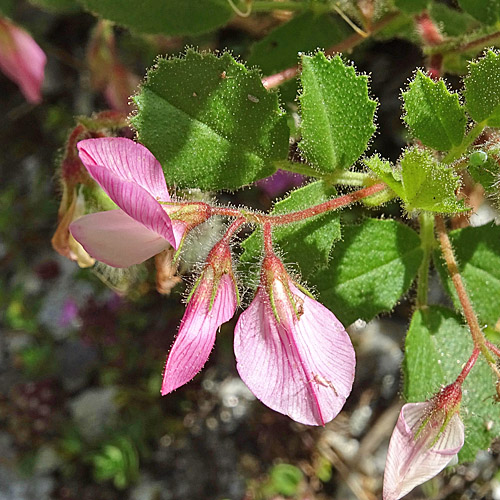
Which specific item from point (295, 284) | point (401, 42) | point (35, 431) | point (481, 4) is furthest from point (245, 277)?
point (35, 431)

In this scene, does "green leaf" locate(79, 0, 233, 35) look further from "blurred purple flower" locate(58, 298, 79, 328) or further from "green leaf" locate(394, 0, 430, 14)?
"blurred purple flower" locate(58, 298, 79, 328)

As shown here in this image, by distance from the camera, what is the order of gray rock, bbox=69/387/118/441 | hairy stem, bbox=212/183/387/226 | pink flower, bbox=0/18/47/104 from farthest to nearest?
gray rock, bbox=69/387/118/441 → pink flower, bbox=0/18/47/104 → hairy stem, bbox=212/183/387/226

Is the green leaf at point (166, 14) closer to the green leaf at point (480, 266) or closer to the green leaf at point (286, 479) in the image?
the green leaf at point (480, 266)

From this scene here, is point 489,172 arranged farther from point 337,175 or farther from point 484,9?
point 484,9

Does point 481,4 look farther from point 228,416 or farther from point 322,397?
point 228,416

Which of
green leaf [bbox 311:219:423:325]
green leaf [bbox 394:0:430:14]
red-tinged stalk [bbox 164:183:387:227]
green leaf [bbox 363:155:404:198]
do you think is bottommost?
green leaf [bbox 311:219:423:325]

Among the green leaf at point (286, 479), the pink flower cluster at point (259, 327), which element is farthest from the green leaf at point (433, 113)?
the green leaf at point (286, 479)

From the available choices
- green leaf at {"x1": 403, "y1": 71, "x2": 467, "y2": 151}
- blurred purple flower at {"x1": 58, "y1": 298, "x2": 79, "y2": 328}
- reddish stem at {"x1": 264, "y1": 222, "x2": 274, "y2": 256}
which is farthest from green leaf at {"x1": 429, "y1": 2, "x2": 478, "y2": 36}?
blurred purple flower at {"x1": 58, "y1": 298, "x2": 79, "y2": 328}

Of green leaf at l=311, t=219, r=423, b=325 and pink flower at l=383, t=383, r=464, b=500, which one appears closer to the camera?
pink flower at l=383, t=383, r=464, b=500
